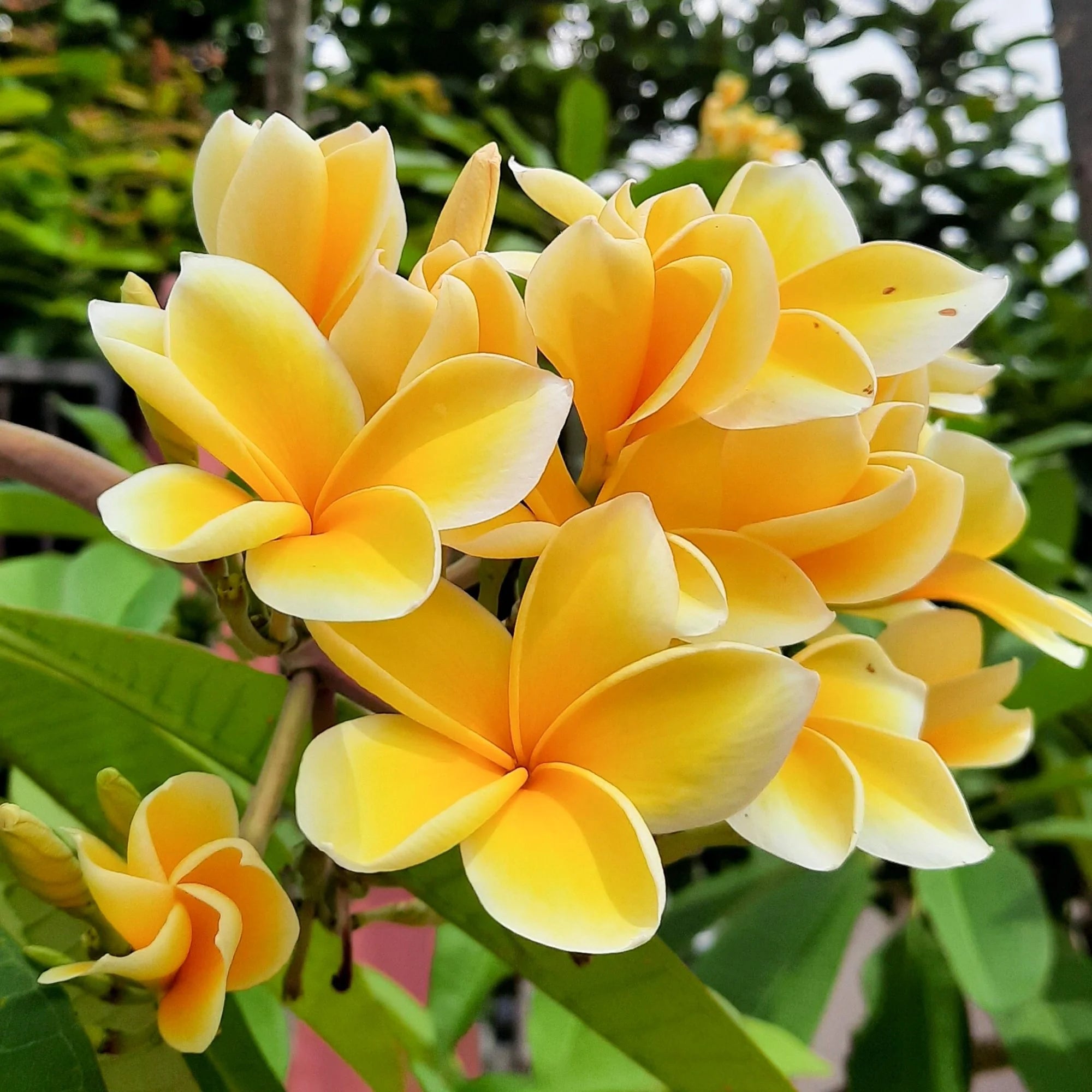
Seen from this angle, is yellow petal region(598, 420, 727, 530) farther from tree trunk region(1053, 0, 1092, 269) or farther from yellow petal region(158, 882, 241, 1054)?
tree trunk region(1053, 0, 1092, 269)

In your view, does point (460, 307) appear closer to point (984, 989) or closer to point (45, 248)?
point (984, 989)

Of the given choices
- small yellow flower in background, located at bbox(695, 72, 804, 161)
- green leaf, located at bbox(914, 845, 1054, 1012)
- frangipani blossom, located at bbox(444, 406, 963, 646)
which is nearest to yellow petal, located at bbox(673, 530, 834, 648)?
frangipani blossom, located at bbox(444, 406, 963, 646)

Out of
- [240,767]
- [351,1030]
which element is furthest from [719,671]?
[351,1030]

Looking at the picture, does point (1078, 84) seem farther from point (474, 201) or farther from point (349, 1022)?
point (349, 1022)

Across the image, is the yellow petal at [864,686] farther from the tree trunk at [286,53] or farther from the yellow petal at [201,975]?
the tree trunk at [286,53]

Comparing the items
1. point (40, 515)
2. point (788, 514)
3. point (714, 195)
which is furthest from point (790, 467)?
point (40, 515)

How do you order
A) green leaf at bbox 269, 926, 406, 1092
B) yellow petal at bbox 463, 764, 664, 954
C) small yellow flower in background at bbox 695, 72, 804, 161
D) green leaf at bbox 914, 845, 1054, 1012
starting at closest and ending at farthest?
yellow petal at bbox 463, 764, 664, 954 → green leaf at bbox 269, 926, 406, 1092 → green leaf at bbox 914, 845, 1054, 1012 → small yellow flower in background at bbox 695, 72, 804, 161

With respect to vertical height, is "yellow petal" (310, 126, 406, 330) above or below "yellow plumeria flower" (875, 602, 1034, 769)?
above

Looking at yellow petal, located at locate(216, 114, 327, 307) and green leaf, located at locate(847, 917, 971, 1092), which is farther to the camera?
green leaf, located at locate(847, 917, 971, 1092)
